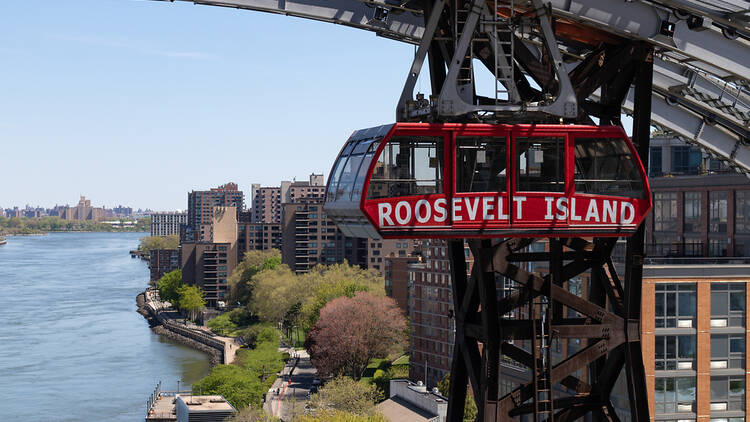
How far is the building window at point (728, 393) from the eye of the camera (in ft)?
112

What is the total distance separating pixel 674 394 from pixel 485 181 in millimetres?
20954

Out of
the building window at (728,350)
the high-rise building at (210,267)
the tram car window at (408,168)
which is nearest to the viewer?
the tram car window at (408,168)

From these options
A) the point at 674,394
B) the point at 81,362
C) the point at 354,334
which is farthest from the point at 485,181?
the point at 81,362

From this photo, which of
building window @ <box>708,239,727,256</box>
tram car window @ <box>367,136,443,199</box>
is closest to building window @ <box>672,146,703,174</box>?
building window @ <box>708,239,727,256</box>

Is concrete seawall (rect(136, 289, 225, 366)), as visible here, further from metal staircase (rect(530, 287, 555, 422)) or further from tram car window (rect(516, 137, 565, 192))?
tram car window (rect(516, 137, 565, 192))

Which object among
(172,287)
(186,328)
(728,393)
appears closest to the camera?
(728,393)

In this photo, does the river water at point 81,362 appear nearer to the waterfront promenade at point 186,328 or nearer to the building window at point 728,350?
the waterfront promenade at point 186,328

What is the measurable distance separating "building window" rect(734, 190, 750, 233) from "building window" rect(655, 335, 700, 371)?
531 inches

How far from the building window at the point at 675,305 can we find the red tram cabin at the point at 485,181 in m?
18.0

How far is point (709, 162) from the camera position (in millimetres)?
56094

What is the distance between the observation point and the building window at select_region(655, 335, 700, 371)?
3372 cm

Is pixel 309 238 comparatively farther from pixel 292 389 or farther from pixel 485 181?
pixel 485 181

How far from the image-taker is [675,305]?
110 feet

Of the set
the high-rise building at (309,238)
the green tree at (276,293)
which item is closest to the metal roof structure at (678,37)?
the green tree at (276,293)
